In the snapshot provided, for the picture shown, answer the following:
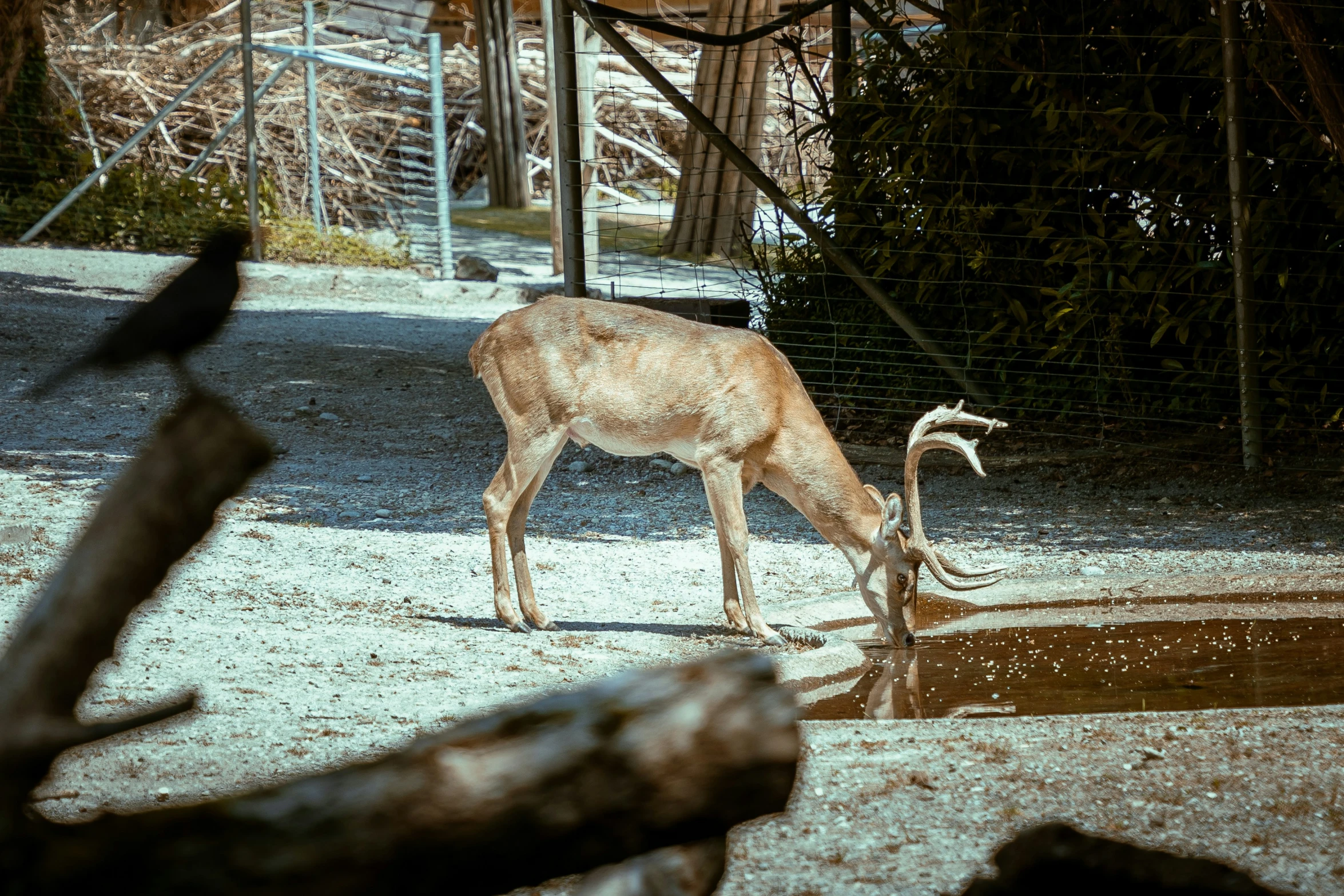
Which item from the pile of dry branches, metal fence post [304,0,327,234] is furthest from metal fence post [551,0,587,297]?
metal fence post [304,0,327,234]

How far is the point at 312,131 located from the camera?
17797mm

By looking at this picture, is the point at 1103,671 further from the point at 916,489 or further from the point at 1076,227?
the point at 1076,227

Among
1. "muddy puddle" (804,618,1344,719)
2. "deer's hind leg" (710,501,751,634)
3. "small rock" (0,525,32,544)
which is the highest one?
"small rock" (0,525,32,544)

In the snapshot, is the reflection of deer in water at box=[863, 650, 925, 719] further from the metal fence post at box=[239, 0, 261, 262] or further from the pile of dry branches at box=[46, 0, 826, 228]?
the metal fence post at box=[239, 0, 261, 262]

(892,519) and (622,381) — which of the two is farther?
(622,381)

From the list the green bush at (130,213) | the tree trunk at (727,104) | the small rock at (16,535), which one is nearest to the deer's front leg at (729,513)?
the small rock at (16,535)

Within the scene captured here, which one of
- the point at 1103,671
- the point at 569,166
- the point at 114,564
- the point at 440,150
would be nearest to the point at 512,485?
the point at 1103,671

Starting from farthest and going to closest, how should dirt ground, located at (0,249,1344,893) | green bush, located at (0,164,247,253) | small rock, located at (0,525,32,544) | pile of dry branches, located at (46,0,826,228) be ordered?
pile of dry branches, located at (46,0,826,228), green bush, located at (0,164,247,253), small rock, located at (0,525,32,544), dirt ground, located at (0,249,1344,893)

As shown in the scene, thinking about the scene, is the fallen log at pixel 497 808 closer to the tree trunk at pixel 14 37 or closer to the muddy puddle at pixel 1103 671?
the muddy puddle at pixel 1103 671

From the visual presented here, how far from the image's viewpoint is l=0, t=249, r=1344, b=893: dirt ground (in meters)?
4.02

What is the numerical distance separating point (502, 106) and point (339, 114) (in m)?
2.44

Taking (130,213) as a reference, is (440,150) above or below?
above

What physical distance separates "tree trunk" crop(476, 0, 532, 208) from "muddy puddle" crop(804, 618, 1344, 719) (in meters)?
16.0

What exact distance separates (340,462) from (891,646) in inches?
186
